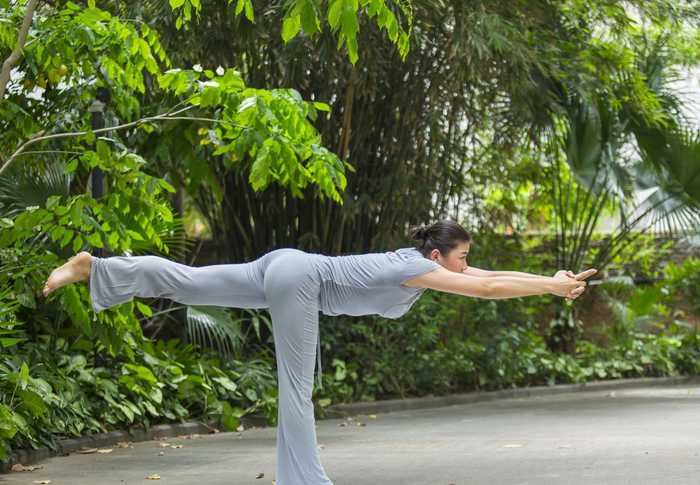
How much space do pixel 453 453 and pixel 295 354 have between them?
155 inches

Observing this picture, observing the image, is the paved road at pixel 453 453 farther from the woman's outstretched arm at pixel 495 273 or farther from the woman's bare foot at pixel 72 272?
the woman's bare foot at pixel 72 272

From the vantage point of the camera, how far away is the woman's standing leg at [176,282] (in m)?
6.56

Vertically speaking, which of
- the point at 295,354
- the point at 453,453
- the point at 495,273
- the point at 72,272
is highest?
the point at 72,272

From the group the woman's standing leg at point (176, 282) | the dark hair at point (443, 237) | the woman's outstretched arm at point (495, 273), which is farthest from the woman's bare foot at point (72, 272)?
the woman's outstretched arm at point (495, 273)

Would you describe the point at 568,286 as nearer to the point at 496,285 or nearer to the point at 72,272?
the point at 496,285

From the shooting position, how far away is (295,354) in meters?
6.51

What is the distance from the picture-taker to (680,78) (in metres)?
19.2

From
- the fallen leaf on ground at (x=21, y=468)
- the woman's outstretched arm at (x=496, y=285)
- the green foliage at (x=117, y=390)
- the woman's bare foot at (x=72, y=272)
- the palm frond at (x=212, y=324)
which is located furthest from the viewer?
the palm frond at (x=212, y=324)

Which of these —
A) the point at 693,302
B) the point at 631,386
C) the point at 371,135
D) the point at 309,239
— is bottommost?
the point at 631,386

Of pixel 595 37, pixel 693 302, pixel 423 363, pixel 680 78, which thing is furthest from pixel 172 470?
pixel 693 302

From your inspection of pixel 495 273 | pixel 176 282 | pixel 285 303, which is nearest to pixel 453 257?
pixel 495 273

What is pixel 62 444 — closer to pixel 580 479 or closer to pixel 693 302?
pixel 580 479

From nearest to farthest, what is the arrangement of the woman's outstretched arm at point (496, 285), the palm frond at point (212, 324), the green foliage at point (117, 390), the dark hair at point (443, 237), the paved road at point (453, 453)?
1. the woman's outstretched arm at point (496, 285)
2. the dark hair at point (443, 237)
3. the paved road at point (453, 453)
4. the green foliage at point (117, 390)
5. the palm frond at point (212, 324)

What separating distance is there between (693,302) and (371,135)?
9.00 metres
